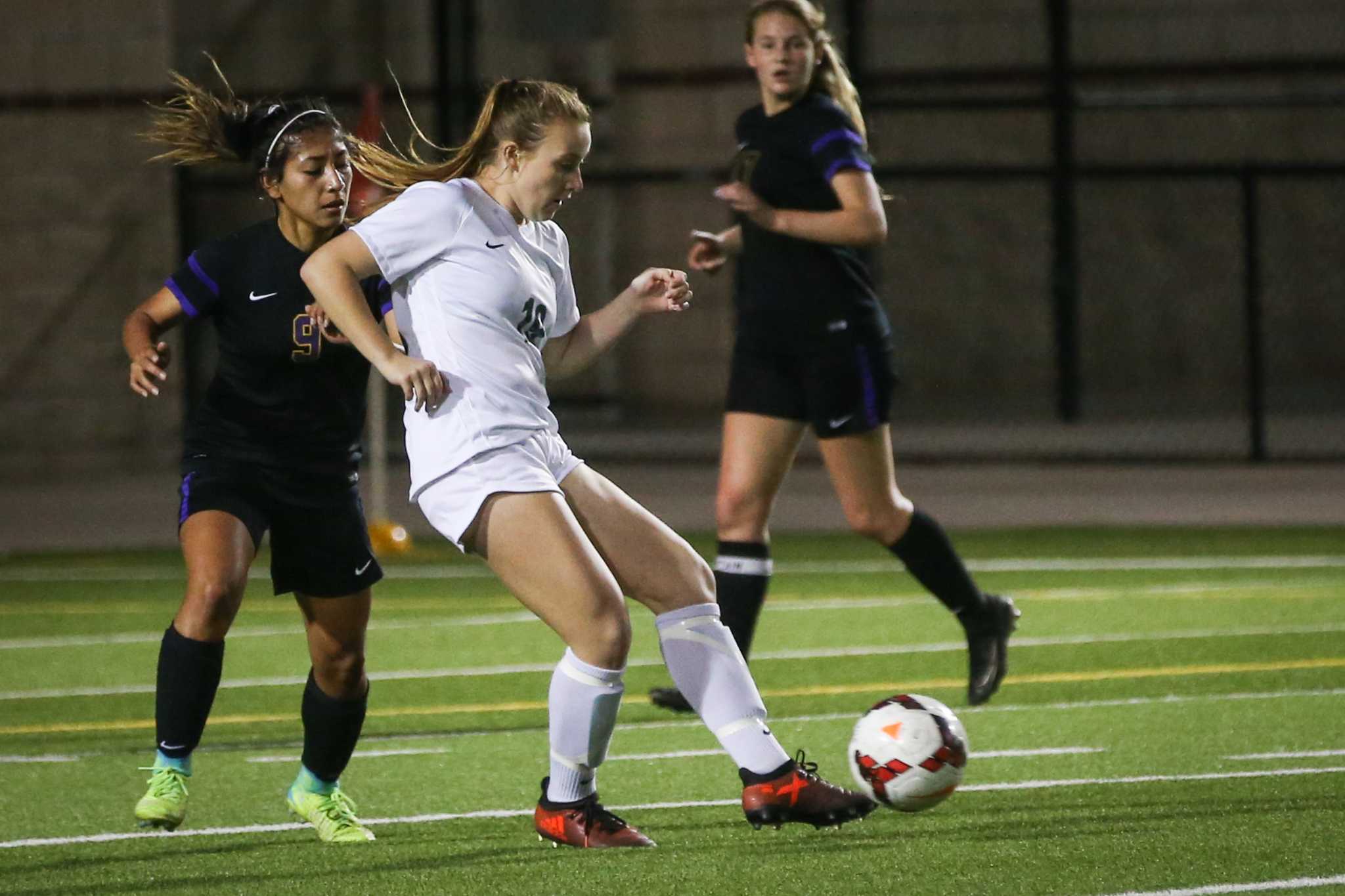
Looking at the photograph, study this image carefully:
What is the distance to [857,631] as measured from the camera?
9.80 meters

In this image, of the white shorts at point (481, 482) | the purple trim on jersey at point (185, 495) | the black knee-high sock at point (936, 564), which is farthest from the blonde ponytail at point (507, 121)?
the black knee-high sock at point (936, 564)

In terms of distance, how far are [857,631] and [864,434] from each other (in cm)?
255

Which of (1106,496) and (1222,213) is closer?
(1106,496)

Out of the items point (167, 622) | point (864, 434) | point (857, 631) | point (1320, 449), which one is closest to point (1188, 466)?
point (1320, 449)

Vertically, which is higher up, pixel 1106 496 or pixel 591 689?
pixel 591 689

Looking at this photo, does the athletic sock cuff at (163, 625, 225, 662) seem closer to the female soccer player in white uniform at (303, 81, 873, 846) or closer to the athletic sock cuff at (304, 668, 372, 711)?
the athletic sock cuff at (304, 668, 372, 711)

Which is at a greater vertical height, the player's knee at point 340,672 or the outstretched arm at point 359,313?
the outstretched arm at point 359,313

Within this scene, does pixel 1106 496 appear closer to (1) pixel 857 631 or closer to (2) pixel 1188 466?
(2) pixel 1188 466

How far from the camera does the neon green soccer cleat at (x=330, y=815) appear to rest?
19.0 feet

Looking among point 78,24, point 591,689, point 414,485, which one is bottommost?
point 591,689

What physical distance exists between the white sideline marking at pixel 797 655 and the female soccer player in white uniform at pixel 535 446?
11.6 feet

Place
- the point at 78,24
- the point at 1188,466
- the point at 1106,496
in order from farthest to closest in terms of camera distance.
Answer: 1. the point at 78,24
2. the point at 1188,466
3. the point at 1106,496

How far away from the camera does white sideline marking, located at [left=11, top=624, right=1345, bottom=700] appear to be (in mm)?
8711

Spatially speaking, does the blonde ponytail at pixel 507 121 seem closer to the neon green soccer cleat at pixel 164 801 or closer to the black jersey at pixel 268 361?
the black jersey at pixel 268 361
